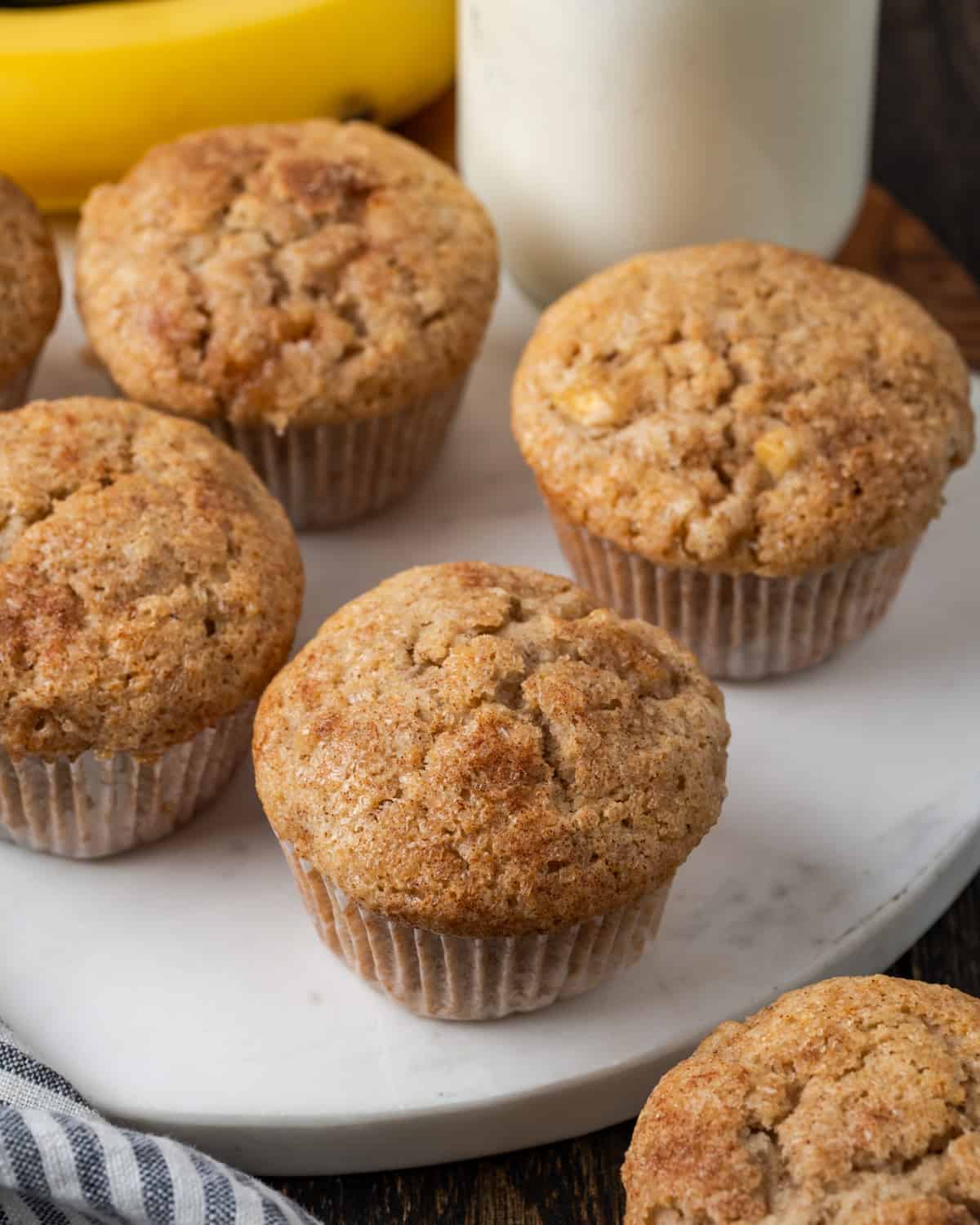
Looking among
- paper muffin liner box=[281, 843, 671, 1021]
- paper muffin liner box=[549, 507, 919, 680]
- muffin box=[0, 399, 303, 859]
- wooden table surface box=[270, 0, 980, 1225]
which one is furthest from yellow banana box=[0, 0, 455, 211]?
paper muffin liner box=[281, 843, 671, 1021]

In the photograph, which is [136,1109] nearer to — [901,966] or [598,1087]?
[598,1087]

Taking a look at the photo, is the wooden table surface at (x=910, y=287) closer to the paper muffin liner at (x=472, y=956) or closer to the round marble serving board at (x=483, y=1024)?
the round marble serving board at (x=483, y=1024)

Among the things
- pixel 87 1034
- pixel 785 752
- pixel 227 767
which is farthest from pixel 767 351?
pixel 87 1034

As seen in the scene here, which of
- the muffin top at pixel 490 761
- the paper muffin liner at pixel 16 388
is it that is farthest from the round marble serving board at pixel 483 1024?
the paper muffin liner at pixel 16 388

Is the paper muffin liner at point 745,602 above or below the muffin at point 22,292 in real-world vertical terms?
below

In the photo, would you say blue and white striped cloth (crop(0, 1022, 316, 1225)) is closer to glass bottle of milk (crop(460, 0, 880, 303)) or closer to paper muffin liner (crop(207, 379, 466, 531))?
paper muffin liner (crop(207, 379, 466, 531))

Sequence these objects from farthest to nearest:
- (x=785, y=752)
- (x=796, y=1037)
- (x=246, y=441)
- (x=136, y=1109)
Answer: (x=246, y=441), (x=785, y=752), (x=136, y=1109), (x=796, y=1037)
